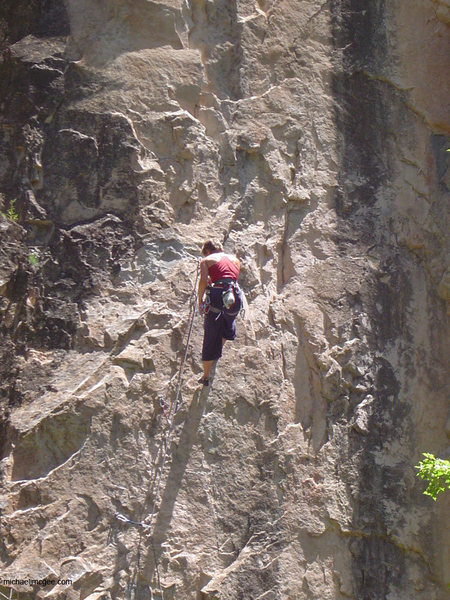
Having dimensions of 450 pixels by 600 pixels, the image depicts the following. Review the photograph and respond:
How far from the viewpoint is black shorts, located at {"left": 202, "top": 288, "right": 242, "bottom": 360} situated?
701 centimetres

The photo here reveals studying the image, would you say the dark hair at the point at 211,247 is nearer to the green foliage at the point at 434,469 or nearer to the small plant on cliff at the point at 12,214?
the small plant on cliff at the point at 12,214

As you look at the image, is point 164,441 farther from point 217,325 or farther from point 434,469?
point 434,469

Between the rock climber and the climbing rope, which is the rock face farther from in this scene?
the rock climber

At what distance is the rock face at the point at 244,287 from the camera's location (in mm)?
7062

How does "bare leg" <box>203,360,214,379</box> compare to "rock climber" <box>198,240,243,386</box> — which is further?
"bare leg" <box>203,360,214,379</box>

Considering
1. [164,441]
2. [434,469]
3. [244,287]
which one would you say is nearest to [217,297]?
[244,287]

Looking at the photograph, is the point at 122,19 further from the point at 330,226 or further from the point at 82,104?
the point at 330,226

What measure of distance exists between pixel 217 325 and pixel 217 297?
27 cm

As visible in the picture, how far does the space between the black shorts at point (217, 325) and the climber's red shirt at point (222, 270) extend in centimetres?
11

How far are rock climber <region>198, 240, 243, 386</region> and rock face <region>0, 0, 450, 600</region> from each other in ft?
1.48

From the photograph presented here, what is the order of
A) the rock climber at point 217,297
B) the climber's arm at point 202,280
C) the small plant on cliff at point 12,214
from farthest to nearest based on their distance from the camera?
the small plant on cliff at point 12,214 < the climber's arm at point 202,280 < the rock climber at point 217,297

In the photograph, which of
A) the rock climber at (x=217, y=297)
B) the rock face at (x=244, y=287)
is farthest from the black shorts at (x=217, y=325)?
the rock face at (x=244, y=287)

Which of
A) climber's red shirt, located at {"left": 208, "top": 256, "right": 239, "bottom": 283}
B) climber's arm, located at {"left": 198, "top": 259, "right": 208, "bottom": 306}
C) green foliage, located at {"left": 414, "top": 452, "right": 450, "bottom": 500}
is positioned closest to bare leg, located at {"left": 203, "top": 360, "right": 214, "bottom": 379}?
climber's arm, located at {"left": 198, "top": 259, "right": 208, "bottom": 306}

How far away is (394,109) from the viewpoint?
8.72 m
